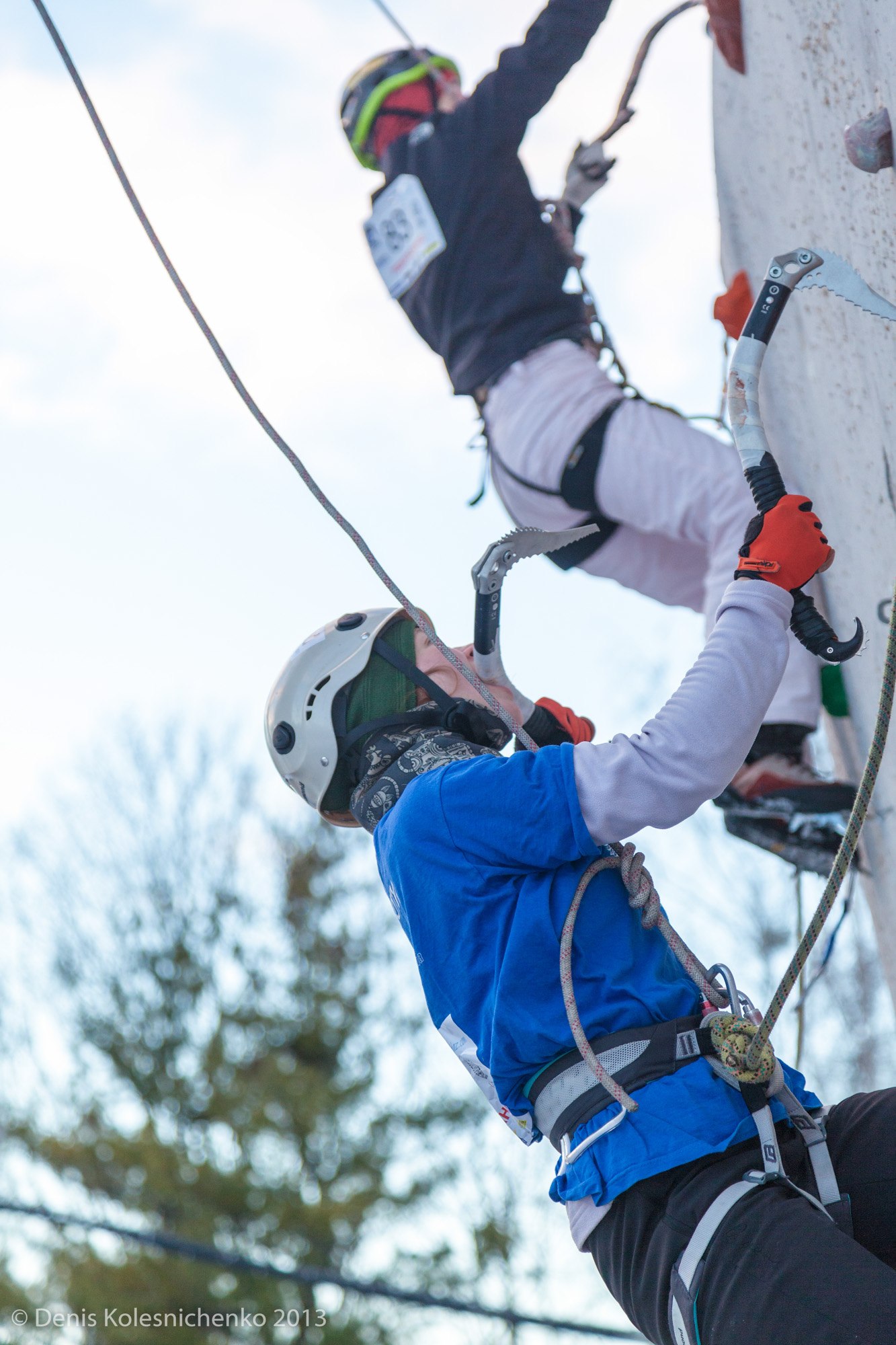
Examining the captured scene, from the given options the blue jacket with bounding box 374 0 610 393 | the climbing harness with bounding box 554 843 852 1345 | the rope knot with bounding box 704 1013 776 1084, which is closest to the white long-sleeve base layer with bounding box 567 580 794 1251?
the climbing harness with bounding box 554 843 852 1345

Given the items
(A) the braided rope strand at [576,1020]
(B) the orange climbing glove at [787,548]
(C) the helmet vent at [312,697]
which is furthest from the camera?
(C) the helmet vent at [312,697]

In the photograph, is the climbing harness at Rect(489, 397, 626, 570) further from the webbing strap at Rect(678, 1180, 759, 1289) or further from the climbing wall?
the webbing strap at Rect(678, 1180, 759, 1289)

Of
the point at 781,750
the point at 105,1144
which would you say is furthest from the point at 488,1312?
the point at 105,1144

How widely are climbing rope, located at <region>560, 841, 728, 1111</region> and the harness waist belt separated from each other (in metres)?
0.03

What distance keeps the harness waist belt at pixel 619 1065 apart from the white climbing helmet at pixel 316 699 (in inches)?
28.3

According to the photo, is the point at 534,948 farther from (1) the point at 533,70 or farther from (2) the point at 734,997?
(1) the point at 533,70

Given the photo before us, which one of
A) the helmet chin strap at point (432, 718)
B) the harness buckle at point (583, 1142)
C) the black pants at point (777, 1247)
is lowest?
the black pants at point (777, 1247)

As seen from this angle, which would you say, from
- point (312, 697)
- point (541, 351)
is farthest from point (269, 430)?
point (541, 351)

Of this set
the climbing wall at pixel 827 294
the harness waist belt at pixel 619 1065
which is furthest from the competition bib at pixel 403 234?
the harness waist belt at pixel 619 1065

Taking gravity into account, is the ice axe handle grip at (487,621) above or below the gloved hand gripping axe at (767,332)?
below

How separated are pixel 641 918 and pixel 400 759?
0.48 metres

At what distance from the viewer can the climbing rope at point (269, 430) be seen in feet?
7.59

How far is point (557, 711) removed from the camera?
2.58 metres

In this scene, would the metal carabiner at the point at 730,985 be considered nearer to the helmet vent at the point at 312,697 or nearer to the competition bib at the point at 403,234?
the helmet vent at the point at 312,697
